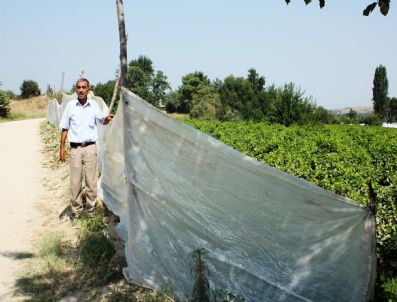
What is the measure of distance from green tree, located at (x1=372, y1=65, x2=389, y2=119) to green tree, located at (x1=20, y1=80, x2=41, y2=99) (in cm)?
6511

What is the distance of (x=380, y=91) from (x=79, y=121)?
86.5 metres

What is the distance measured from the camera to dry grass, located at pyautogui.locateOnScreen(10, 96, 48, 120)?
34.9 meters

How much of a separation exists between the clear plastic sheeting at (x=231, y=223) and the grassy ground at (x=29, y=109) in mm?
31803

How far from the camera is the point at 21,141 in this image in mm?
15430

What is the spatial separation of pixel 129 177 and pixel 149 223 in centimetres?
45

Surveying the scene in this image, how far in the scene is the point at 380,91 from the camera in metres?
81.5

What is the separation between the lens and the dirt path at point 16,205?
4.29 m

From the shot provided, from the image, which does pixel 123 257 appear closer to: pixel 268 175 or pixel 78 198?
pixel 78 198

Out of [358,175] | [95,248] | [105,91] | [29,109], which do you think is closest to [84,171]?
[95,248]

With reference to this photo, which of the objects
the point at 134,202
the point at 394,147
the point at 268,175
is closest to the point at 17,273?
the point at 134,202

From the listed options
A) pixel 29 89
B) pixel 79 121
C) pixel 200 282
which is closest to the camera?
pixel 200 282

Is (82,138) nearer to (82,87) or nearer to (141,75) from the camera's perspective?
(82,87)

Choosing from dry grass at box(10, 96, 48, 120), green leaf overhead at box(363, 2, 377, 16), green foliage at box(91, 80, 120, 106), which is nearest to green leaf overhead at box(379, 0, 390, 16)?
green leaf overhead at box(363, 2, 377, 16)

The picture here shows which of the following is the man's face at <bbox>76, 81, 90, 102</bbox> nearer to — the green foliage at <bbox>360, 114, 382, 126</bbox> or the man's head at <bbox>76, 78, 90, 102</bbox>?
the man's head at <bbox>76, 78, 90, 102</bbox>
